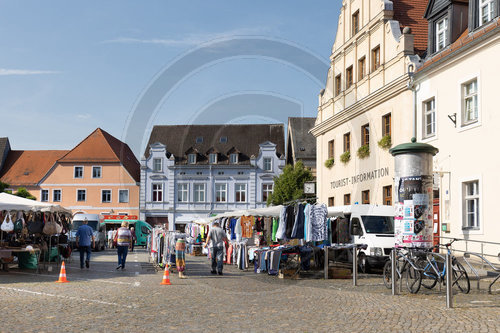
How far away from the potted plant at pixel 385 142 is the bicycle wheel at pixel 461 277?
1313 cm

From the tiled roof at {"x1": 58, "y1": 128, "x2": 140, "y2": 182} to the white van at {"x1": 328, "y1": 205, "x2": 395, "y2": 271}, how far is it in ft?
152

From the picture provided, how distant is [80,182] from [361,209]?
4882 cm

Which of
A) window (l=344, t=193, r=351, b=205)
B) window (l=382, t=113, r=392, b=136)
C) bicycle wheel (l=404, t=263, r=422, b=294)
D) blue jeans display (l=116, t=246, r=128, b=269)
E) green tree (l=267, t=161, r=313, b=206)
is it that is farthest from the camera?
green tree (l=267, t=161, r=313, b=206)

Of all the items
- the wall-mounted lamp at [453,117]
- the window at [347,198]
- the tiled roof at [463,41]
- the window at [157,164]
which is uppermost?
the tiled roof at [463,41]

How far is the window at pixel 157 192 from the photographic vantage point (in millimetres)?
62191

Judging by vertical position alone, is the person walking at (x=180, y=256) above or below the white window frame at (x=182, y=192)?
below

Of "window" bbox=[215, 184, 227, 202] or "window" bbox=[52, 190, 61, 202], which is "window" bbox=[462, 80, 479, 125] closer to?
"window" bbox=[215, 184, 227, 202]

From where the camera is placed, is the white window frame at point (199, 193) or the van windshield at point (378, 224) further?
the white window frame at point (199, 193)

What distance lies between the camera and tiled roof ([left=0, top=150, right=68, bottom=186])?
2633 inches

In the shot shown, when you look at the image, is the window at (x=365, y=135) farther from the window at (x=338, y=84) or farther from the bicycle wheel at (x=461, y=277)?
the bicycle wheel at (x=461, y=277)

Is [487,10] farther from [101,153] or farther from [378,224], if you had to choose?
[101,153]

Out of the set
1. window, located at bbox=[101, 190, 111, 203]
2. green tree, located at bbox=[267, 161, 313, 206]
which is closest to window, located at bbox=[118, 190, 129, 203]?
window, located at bbox=[101, 190, 111, 203]

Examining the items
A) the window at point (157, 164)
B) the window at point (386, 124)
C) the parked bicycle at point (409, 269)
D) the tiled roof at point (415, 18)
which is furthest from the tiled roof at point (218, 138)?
the parked bicycle at point (409, 269)

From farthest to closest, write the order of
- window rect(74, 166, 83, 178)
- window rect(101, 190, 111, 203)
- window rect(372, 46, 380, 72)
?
window rect(74, 166, 83, 178) → window rect(101, 190, 111, 203) → window rect(372, 46, 380, 72)
